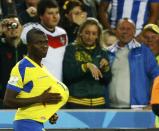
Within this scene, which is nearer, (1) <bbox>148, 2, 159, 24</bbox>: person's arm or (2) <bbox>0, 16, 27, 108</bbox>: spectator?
(2) <bbox>0, 16, 27, 108</bbox>: spectator

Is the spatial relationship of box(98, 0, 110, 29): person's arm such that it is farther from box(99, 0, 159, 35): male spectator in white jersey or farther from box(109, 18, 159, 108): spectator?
box(109, 18, 159, 108): spectator

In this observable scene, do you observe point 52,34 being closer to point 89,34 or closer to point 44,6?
point 44,6

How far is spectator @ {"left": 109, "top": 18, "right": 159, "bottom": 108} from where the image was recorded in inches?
307

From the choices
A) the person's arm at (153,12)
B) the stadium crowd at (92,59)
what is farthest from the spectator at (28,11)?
the person's arm at (153,12)

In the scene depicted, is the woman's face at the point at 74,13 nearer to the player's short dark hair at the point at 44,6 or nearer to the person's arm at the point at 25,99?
the player's short dark hair at the point at 44,6

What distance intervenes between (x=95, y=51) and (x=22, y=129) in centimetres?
243

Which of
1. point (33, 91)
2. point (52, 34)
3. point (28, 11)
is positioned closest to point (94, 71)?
point (52, 34)

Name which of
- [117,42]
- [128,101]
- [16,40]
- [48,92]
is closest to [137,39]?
[117,42]

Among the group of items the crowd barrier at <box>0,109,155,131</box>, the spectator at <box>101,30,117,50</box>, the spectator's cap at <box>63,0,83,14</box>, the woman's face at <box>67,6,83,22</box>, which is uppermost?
the spectator's cap at <box>63,0,83,14</box>

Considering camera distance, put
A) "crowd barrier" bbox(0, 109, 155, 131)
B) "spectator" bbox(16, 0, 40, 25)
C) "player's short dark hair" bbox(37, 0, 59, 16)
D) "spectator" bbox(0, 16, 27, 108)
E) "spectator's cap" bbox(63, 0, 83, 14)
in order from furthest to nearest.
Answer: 1. "spectator's cap" bbox(63, 0, 83, 14)
2. "spectator" bbox(16, 0, 40, 25)
3. "player's short dark hair" bbox(37, 0, 59, 16)
4. "spectator" bbox(0, 16, 27, 108)
5. "crowd barrier" bbox(0, 109, 155, 131)

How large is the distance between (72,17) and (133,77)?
138cm

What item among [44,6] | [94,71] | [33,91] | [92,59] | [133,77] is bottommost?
[133,77]

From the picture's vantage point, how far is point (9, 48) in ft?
25.5

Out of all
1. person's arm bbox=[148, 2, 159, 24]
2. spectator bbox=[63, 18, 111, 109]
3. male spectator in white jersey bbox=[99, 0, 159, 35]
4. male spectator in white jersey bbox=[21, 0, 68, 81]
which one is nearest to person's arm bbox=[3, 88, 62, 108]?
spectator bbox=[63, 18, 111, 109]
